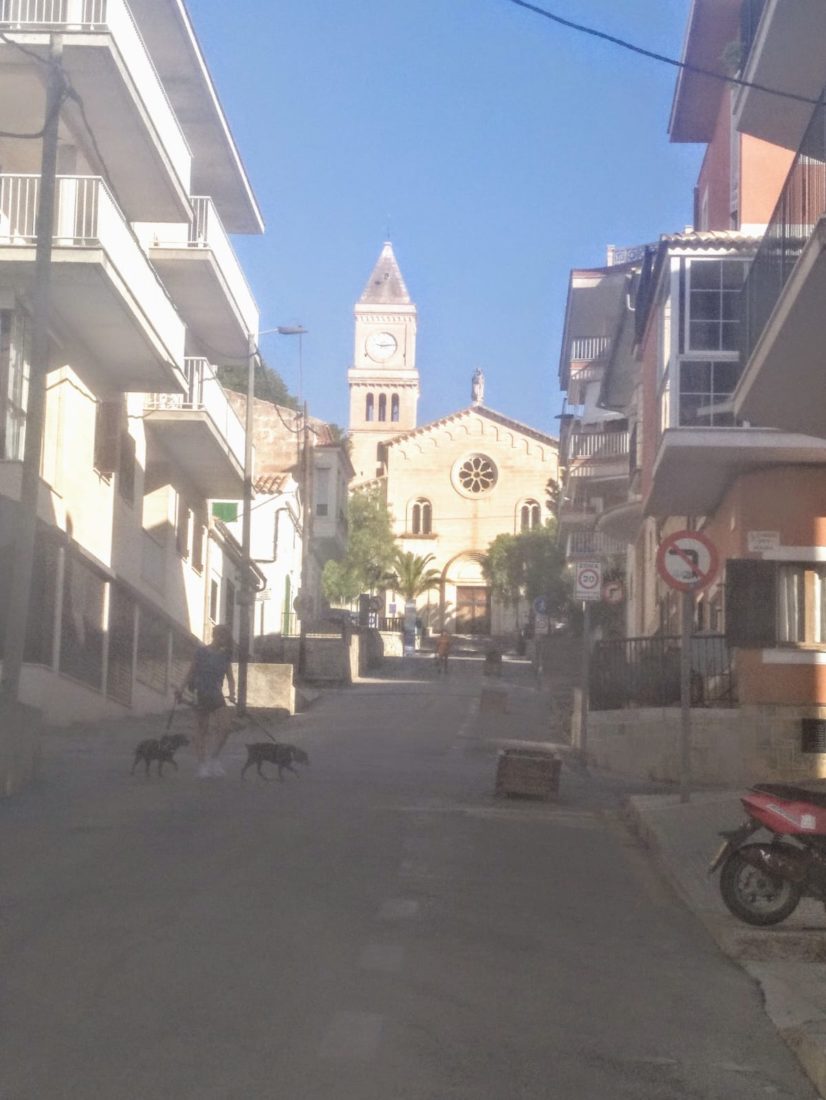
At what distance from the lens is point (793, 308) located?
11.5 m

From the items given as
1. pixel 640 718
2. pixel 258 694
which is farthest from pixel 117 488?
pixel 640 718

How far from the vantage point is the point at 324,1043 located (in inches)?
231

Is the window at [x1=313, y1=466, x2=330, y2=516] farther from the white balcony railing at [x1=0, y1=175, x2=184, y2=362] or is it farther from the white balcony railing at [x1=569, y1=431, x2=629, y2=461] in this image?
the white balcony railing at [x1=0, y1=175, x2=184, y2=362]

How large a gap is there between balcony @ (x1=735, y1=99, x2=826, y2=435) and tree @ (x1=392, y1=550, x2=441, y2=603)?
71250 mm

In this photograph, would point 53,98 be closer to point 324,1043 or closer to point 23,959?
point 23,959

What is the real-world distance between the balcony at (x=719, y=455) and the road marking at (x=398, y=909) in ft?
34.8

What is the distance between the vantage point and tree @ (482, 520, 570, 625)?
70.5m

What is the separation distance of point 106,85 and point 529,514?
237ft

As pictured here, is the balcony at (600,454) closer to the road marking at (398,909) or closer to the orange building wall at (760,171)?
the orange building wall at (760,171)

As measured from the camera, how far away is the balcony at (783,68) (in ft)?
43.3

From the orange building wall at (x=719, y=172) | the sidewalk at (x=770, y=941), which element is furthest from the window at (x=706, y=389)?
the sidewalk at (x=770, y=941)

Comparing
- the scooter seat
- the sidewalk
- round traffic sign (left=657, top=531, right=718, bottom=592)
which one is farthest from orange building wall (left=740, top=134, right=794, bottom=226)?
the scooter seat

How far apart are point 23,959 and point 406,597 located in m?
80.4

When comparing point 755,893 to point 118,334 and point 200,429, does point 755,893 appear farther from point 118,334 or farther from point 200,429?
point 200,429
